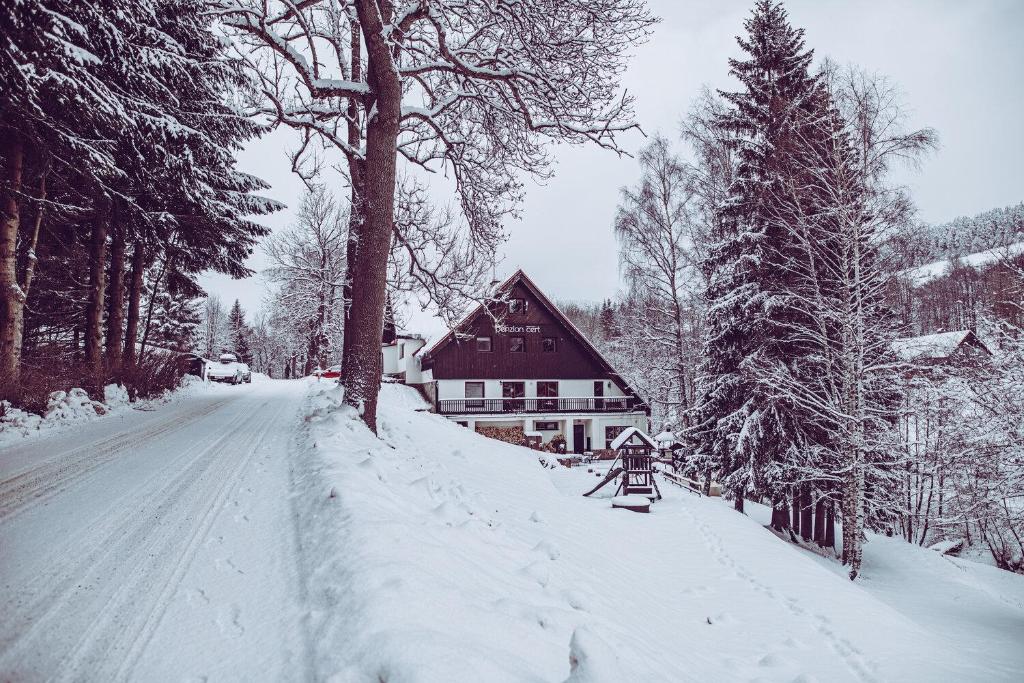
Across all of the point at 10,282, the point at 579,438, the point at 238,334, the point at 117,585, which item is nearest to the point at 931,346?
the point at 117,585

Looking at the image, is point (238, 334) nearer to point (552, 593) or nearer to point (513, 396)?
point (513, 396)

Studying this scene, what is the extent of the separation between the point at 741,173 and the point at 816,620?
539 inches

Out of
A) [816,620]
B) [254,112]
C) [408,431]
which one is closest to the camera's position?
[816,620]

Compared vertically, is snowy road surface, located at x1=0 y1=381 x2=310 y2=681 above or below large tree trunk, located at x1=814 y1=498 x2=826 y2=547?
above

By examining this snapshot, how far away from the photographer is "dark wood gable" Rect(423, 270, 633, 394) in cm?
2970

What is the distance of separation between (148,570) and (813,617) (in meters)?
7.38

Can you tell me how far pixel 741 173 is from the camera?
52.3 feet

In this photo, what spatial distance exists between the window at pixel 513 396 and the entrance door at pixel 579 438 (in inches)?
166

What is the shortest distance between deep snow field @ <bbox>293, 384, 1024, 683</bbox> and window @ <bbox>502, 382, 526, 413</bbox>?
17.6m

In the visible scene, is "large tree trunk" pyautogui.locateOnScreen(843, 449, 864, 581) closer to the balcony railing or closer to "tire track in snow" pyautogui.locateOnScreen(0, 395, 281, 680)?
"tire track in snow" pyautogui.locateOnScreen(0, 395, 281, 680)

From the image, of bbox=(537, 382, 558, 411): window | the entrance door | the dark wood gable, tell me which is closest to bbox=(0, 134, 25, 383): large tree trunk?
the dark wood gable

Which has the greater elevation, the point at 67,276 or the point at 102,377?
the point at 67,276

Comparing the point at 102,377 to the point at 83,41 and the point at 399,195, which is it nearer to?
the point at 83,41

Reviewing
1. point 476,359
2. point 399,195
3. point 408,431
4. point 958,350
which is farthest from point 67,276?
point 958,350
